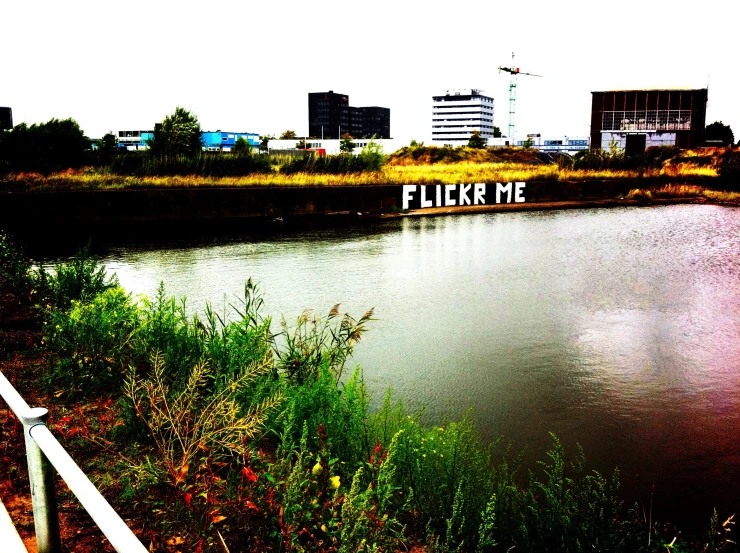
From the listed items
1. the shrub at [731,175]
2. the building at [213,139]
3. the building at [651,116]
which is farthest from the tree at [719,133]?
the shrub at [731,175]

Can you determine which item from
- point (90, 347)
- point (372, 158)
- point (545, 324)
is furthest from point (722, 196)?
point (90, 347)

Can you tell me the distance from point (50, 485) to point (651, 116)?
9704 cm

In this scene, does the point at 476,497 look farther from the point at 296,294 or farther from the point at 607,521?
the point at 296,294

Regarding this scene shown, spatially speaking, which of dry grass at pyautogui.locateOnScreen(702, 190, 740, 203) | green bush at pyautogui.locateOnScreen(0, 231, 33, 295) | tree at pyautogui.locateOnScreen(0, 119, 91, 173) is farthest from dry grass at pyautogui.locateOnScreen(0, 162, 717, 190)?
green bush at pyautogui.locateOnScreen(0, 231, 33, 295)

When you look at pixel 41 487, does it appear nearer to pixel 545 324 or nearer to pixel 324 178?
pixel 545 324

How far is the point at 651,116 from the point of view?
89750mm

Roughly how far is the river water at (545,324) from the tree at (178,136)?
1096 cm

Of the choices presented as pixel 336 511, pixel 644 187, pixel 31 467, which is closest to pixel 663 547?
pixel 336 511

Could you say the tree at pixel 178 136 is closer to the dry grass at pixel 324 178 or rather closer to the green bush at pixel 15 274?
the dry grass at pixel 324 178

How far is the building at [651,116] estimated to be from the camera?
285 ft

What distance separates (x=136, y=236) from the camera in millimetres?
17000

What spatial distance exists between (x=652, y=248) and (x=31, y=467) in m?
14.6

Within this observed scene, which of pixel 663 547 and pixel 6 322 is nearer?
pixel 663 547

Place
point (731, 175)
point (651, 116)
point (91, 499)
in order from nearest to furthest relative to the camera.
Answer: point (91, 499) < point (731, 175) < point (651, 116)
